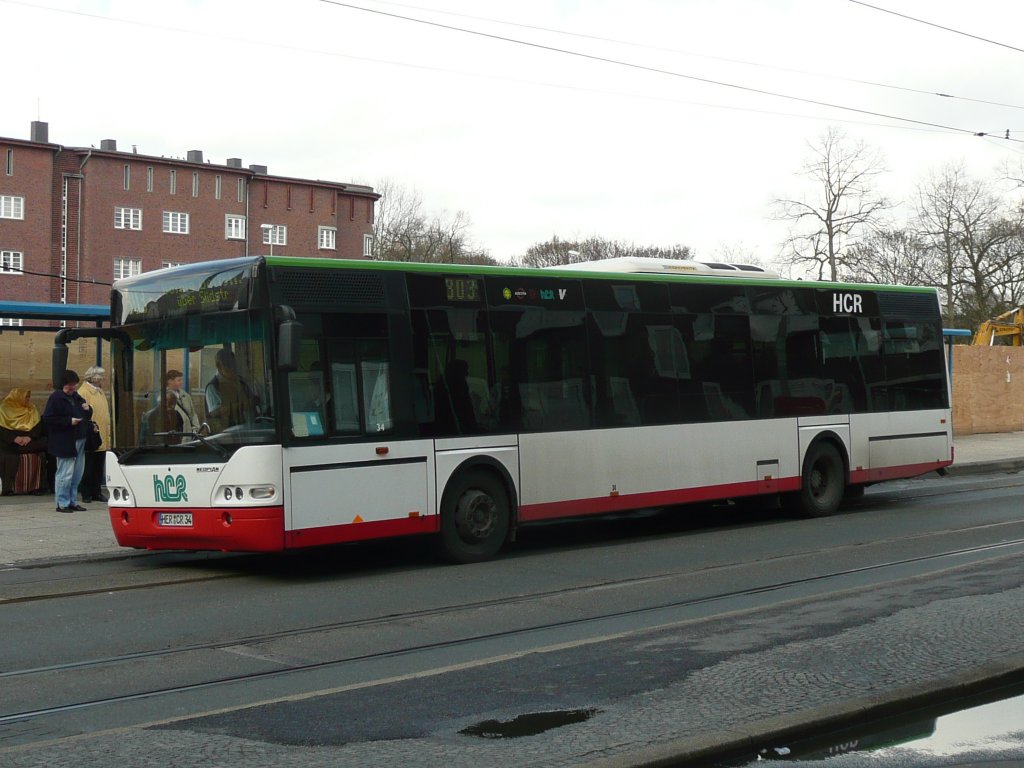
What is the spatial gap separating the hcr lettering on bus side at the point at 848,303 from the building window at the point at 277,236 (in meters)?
63.2

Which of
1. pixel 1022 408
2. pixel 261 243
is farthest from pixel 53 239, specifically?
pixel 1022 408

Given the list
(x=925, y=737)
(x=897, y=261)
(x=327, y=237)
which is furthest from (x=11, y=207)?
(x=925, y=737)

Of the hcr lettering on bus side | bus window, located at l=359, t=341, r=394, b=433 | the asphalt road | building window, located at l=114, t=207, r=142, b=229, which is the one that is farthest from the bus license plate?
building window, located at l=114, t=207, r=142, b=229

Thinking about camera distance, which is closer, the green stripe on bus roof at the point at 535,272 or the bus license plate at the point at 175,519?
the bus license plate at the point at 175,519

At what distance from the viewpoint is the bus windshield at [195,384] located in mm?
10789

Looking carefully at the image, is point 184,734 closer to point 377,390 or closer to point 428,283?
point 377,390

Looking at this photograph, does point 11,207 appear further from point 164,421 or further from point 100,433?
point 164,421

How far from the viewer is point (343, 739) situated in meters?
5.80

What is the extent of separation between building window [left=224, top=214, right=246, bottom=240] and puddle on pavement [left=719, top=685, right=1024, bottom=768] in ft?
238

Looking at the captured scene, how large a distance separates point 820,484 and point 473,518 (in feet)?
19.6

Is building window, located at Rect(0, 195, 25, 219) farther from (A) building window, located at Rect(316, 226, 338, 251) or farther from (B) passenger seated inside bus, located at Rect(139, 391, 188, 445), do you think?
(B) passenger seated inside bus, located at Rect(139, 391, 188, 445)

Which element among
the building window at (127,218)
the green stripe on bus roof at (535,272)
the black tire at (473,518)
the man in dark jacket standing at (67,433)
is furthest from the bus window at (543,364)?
the building window at (127,218)

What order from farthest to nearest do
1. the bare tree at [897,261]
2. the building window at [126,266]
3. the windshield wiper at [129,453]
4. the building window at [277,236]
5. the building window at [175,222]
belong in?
the building window at [277,236], the building window at [175,222], the building window at [126,266], the bare tree at [897,261], the windshield wiper at [129,453]

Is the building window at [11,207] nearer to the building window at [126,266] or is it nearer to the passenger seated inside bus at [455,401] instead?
the building window at [126,266]
